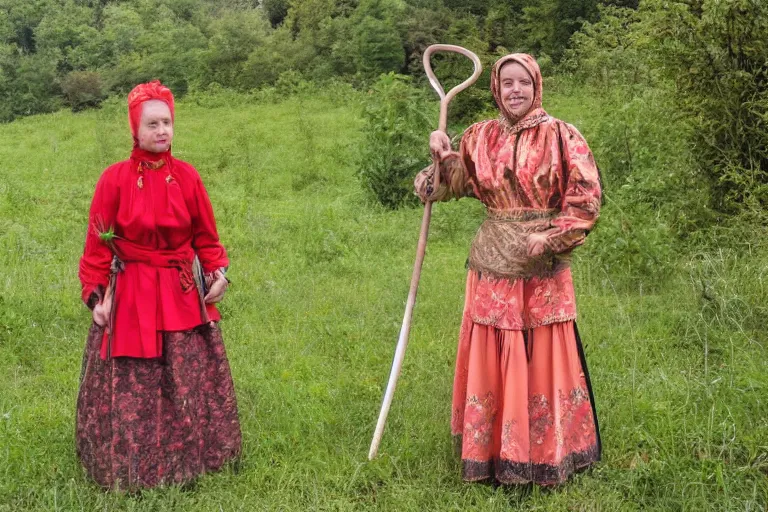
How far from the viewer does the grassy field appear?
3859 millimetres

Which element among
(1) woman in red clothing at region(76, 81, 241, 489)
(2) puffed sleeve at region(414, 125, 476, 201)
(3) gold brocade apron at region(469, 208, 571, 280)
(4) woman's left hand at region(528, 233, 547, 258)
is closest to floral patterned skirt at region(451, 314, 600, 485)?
(3) gold brocade apron at region(469, 208, 571, 280)

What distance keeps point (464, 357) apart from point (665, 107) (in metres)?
4.02

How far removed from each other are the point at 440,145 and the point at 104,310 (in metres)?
1.64

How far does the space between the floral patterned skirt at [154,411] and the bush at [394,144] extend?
6272 millimetres

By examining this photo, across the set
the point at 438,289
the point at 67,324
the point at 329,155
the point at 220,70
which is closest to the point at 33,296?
the point at 67,324

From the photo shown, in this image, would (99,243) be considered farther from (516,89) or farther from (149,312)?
(516,89)

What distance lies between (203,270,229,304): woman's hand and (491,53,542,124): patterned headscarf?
1476mm

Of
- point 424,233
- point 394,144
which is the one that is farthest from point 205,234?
point 394,144

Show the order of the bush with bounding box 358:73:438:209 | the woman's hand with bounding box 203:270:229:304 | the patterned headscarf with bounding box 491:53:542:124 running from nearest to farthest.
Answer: the patterned headscarf with bounding box 491:53:542:124 < the woman's hand with bounding box 203:270:229:304 < the bush with bounding box 358:73:438:209

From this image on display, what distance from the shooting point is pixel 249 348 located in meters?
5.83

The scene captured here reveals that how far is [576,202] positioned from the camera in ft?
11.3

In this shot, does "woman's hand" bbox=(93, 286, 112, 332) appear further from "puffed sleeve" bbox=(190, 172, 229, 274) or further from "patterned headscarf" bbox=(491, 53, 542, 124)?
"patterned headscarf" bbox=(491, 53, 542, 124)

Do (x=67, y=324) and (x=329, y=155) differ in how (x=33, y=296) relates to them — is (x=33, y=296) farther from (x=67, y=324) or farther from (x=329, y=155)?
(x=329, y=155)

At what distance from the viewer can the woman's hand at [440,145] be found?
12.1ft
